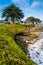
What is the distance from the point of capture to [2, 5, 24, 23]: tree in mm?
86125

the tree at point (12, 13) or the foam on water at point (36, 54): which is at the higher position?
the tree at point (12, 13)

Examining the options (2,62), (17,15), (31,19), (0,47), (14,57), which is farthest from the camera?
(31,19)

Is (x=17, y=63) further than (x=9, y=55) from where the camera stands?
No

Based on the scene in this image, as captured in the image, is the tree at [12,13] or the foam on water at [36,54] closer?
the foam on water at [36,54]

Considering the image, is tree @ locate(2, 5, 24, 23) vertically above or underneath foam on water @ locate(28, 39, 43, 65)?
above

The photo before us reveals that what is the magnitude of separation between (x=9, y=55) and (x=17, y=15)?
2939 inches

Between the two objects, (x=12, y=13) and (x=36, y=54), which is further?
(x=12, y=13)

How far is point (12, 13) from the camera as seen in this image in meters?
85.5

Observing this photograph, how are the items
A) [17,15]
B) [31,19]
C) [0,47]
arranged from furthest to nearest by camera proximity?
[31,19]
[17,15]
[0,47]

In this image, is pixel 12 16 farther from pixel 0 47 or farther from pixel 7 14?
pixel 0 47

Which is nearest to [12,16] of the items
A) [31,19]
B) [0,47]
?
[31,19]

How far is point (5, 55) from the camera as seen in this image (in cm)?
1274

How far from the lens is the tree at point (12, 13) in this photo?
86.1 metres

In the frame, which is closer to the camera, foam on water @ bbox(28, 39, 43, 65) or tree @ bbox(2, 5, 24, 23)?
foam on water @ bbox(28, 39, 43, 65)
